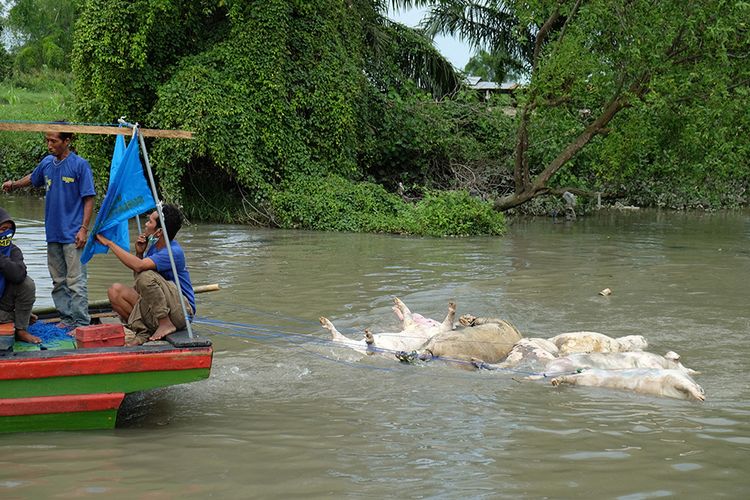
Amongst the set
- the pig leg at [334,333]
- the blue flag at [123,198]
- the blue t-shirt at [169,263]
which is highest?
the blue flag at [123,198]

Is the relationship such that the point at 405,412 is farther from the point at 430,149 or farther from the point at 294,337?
the point at 430,149

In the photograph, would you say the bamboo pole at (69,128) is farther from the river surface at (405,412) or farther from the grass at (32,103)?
the grass at (32,103)

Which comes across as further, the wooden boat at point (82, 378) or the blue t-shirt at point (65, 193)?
the blue t-shirt at point (65, 193)

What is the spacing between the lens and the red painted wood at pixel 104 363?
18.7ft

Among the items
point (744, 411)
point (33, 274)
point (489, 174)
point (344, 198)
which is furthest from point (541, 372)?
point (489, 174)

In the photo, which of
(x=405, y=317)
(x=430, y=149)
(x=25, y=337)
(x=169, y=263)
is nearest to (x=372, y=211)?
(x=430, y=149)

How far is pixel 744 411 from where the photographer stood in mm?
6559

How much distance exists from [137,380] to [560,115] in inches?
594

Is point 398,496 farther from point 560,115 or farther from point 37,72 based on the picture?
point 37,72

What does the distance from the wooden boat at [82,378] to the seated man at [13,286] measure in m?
0.42

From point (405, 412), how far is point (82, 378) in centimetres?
236

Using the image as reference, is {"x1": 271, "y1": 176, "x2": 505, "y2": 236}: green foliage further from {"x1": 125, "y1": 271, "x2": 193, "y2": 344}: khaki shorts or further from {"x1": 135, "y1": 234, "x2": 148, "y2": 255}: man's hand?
{"x1": 125, "y1": 271, "x2": 193, "y2": 344}: khaki shorts

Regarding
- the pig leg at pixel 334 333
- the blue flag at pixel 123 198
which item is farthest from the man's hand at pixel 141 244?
the pig leg at pixel 334 333

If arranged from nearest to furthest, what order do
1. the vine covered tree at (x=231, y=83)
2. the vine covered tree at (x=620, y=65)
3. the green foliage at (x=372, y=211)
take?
the vine covered tree at (x=620, y=65) < the green foliage at (x=372, y=211) < the vine covered tree at (x=231, y=83)
